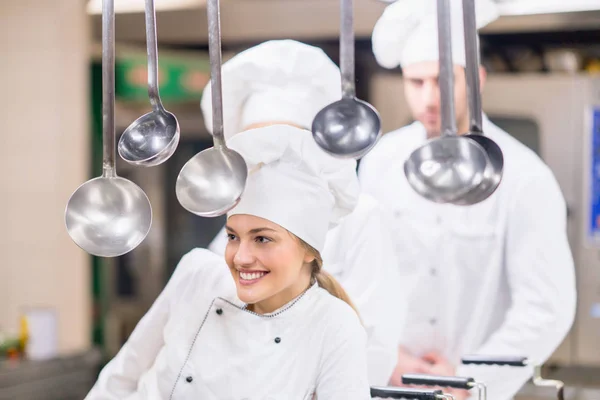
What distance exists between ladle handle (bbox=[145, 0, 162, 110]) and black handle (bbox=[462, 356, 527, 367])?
80 centimetres

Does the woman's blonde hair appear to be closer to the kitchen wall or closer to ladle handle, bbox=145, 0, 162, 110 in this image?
ladle handle, bbox=145, 0, 162, 110

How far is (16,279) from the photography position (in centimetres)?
377

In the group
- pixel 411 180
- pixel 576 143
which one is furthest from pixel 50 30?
pixel 411 180

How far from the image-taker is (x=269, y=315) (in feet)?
4.69

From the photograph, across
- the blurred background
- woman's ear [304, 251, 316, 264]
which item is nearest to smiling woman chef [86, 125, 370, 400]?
woman's ear [304, 251, 316, 264]

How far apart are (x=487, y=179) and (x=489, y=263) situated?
1.21m

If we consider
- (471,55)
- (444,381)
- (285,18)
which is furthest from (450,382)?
(285,18)

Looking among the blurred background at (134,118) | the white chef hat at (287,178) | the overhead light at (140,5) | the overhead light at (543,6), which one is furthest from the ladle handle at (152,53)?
the overhead light at (140,5)

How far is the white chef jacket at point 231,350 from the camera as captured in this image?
136 centimetres

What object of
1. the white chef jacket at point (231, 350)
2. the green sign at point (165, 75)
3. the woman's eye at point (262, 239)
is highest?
the green sign at point (165, 75)

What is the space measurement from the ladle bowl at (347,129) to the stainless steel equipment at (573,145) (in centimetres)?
230

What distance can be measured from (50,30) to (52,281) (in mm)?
1099

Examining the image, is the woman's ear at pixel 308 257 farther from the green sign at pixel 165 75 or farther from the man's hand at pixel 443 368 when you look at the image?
the green sign at pixel 165 75

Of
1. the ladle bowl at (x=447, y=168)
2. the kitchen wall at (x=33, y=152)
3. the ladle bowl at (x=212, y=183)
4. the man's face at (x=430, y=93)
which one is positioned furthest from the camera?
Result: the kitchen wall at (x=33, y=152)
